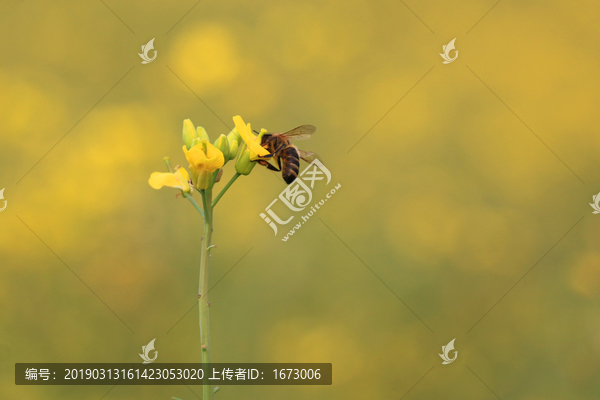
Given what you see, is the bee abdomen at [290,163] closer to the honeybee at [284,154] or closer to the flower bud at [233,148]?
the honeybee at [284,154]

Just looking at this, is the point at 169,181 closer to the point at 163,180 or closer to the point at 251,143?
the point at 163,180

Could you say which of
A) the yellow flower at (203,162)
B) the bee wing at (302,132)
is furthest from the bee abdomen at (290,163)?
the yellow flower at (203,162)

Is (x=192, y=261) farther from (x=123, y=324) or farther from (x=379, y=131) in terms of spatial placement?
(x=379, y=131)

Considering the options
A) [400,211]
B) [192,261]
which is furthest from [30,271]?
[400,211]

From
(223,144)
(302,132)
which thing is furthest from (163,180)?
(302,132)

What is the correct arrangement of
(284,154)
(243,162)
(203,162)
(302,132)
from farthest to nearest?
(302,132), (284,154), (243,162), (203,162)

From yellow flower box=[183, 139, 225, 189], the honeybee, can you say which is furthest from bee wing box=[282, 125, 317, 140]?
yellow flower box=[183, 139, 225, 189]
